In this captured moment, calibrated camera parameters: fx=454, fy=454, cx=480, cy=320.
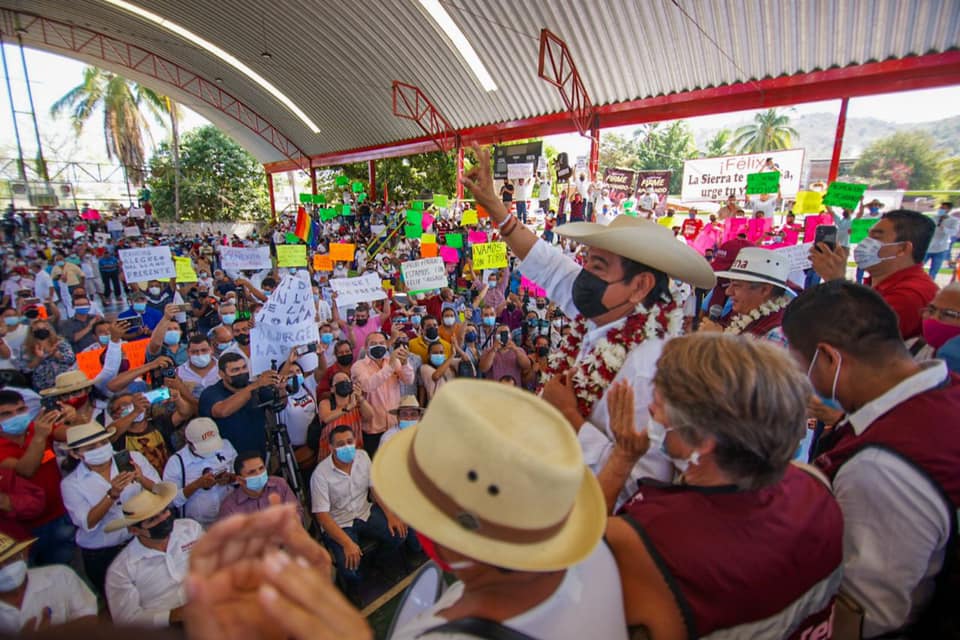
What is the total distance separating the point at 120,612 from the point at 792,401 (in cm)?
399

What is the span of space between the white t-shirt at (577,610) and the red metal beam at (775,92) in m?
10.8

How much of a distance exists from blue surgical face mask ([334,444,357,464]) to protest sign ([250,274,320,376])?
1225 mm

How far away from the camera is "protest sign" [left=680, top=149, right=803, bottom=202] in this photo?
12945 mm

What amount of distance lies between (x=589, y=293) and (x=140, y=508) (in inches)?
127

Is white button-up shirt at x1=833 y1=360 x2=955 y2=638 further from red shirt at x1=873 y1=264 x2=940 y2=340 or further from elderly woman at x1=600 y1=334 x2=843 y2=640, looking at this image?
red shirt at x1=873 y1=264 x2=940 y2=340

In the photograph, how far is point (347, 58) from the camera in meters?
17.5

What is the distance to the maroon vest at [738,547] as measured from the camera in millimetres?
1121

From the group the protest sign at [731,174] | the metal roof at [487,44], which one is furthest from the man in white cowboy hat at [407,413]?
the protest sign at [731,174]

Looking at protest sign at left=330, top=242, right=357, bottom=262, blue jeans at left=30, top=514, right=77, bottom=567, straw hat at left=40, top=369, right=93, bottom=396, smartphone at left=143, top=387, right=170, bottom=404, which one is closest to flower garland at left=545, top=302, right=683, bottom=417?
blue jeans at left=30, top=514, right=77, bottom=567

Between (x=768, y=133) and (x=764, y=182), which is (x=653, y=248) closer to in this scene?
(x=764, y=182)

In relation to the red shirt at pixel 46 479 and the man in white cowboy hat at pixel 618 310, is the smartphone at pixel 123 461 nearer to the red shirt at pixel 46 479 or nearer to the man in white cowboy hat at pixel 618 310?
the red shirt at pixel 46 479

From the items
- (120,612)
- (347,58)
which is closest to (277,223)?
(347,58)

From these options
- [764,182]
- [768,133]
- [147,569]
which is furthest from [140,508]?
[768,133]

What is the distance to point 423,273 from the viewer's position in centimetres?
677
